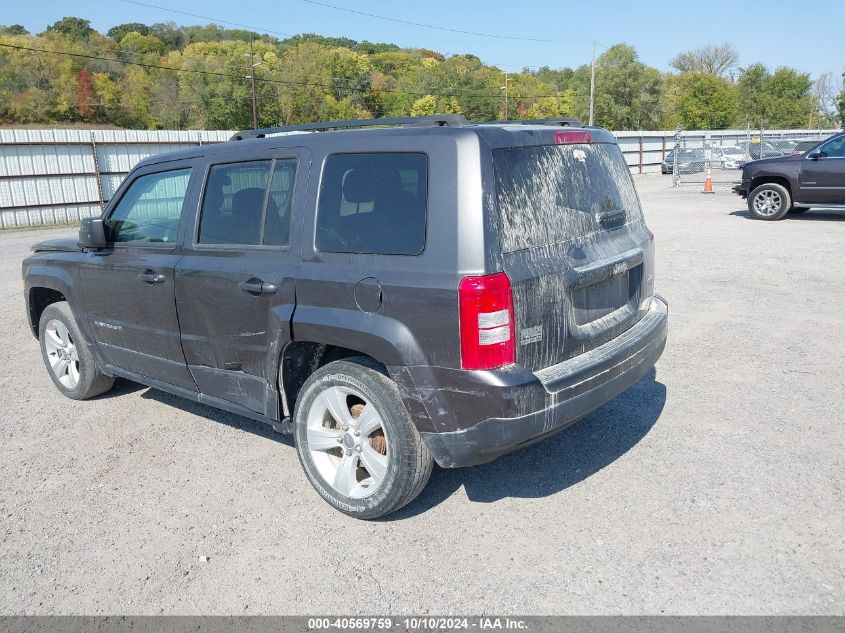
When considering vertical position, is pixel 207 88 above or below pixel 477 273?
above

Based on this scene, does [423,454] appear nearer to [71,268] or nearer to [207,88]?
[71,268]

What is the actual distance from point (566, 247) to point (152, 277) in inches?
100

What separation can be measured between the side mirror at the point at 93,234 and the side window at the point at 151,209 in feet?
0.29

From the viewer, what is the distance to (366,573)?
10.1 feet

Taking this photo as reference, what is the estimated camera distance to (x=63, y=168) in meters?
21.1

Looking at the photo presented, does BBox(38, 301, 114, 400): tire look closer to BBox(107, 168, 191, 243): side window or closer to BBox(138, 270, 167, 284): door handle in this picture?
BBox(107, 168, 191, 243): side window

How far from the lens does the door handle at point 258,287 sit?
11.9 ft

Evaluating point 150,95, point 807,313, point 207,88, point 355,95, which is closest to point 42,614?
point 807,313

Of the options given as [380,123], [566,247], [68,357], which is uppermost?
[380,123]

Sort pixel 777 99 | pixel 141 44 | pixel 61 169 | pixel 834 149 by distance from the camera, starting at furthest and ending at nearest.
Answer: pixel 141 44
pixel 777 99
pixel 61 169
pixel 834 149

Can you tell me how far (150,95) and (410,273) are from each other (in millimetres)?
89928

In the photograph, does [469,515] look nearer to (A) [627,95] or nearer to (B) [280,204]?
(B) [280,204]

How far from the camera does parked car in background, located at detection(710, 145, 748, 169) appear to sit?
3166 centimetres

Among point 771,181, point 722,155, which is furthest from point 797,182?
point 722,155
